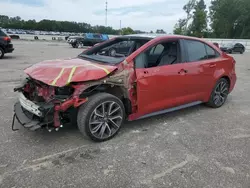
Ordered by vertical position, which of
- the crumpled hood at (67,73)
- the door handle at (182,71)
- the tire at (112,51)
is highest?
the tire at (112,51)

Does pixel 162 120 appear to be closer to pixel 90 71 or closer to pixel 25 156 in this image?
pixel 90 71

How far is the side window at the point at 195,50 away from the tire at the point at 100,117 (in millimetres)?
1761

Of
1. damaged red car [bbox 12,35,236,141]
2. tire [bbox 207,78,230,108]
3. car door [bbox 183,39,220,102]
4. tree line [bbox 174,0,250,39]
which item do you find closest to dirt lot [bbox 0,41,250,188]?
damaged red car [bbox 12,35,236,141]

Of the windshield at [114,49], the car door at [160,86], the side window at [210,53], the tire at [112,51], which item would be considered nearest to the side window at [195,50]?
the side window at [210,53]

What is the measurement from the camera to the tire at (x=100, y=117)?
3.04 m

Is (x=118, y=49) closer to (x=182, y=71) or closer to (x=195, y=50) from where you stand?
(x=182, y=71)

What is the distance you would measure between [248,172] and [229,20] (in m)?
66.4

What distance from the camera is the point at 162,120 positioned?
4145 millimetres

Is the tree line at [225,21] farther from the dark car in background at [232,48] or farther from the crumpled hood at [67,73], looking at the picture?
the crumpled hood at [67,73]

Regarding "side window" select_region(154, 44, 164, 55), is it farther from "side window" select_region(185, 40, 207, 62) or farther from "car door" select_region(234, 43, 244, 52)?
"car door" select_region(234, 43, 244, 52)

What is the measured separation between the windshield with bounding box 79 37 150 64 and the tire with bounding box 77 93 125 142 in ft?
2.89

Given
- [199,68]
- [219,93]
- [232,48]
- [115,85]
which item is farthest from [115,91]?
[232,48]

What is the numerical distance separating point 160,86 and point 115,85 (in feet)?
2.56

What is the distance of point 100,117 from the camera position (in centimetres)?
321
